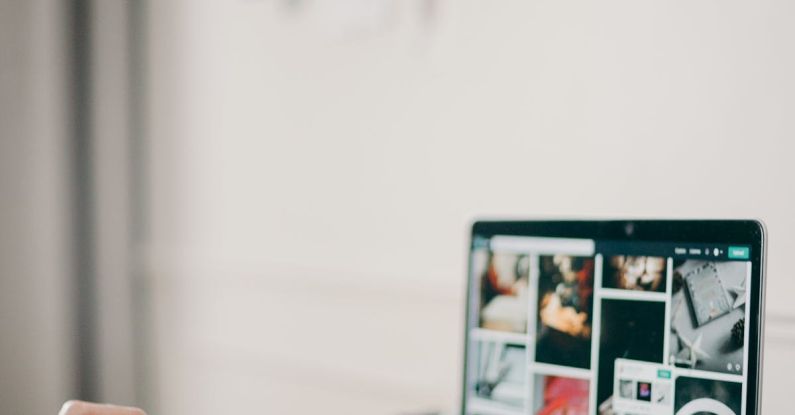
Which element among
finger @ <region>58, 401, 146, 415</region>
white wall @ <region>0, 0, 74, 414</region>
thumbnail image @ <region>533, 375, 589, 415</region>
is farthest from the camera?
white wall @ <region>0, 0, 74, 414</region>

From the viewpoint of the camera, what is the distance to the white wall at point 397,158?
1.03 meters

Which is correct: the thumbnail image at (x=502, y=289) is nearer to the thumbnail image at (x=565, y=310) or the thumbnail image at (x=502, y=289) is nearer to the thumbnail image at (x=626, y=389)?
the thumbnail image at (x=565, y=310)

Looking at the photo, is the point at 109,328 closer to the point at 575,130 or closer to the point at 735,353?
the point at 575,130

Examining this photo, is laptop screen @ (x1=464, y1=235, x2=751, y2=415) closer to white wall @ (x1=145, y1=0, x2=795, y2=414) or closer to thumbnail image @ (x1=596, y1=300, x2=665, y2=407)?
thumbnail image @ (x1=596, y1=300, x2=665, y2=407)

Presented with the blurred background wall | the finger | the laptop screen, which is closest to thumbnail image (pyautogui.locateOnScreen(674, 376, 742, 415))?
the laptop screen

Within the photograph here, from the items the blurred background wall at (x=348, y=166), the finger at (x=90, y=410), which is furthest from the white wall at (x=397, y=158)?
the finger at (x=90, y=410)

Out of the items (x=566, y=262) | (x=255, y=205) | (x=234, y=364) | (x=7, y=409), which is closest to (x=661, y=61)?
(x=566, y=262)

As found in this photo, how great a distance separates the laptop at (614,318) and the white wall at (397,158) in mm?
254

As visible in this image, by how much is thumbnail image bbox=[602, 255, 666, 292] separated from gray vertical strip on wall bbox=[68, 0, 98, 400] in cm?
136

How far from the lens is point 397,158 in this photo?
1396mm

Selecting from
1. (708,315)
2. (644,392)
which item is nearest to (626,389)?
(644,392)

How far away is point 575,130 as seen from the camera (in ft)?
3.86

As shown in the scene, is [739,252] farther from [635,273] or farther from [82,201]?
[82,201]

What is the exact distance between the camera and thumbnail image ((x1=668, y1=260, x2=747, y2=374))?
759mm
